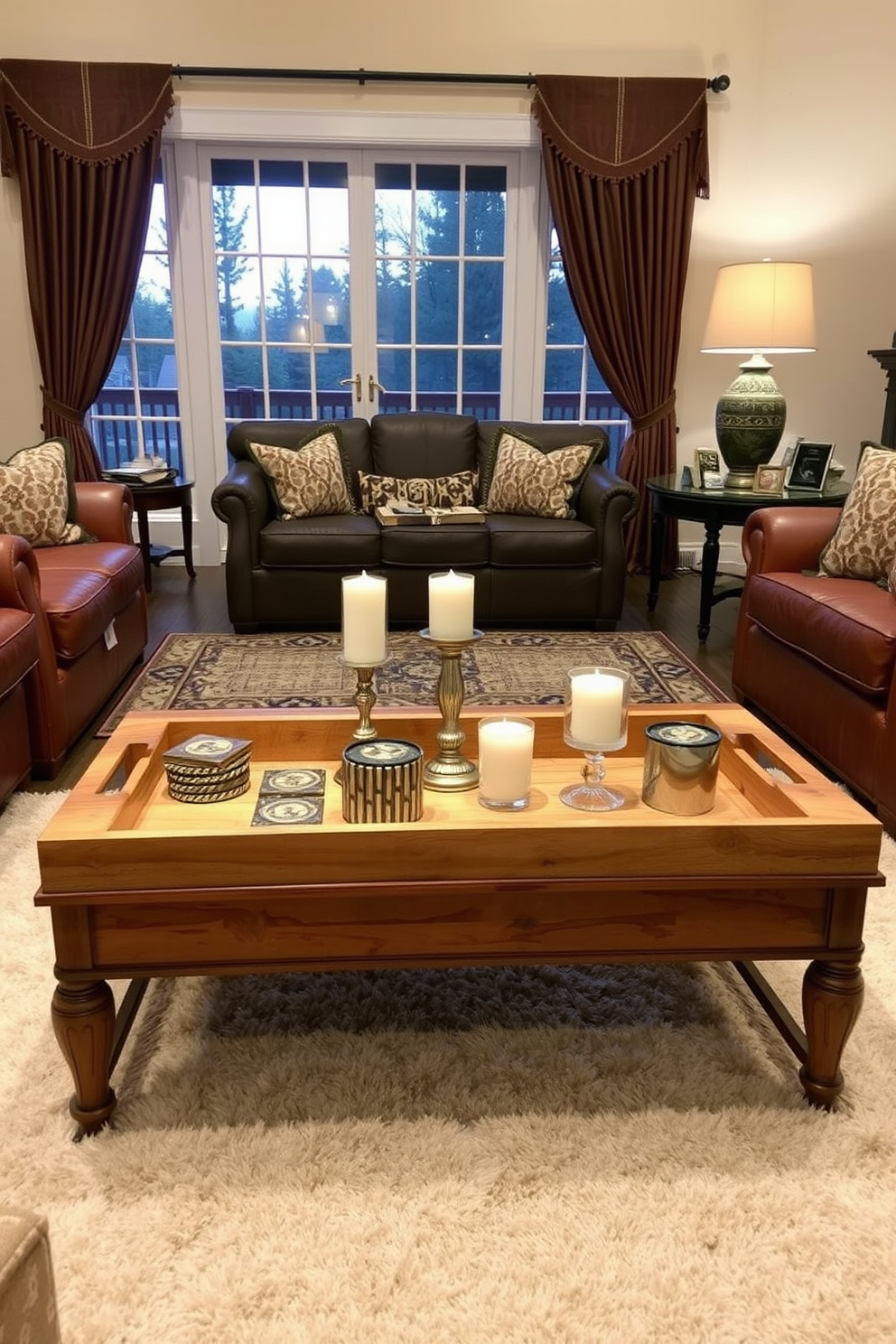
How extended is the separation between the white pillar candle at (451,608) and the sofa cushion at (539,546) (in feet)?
8.48

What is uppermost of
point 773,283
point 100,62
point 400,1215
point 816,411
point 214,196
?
point 100,62

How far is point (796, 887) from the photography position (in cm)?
150

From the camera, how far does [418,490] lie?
457 centimetres

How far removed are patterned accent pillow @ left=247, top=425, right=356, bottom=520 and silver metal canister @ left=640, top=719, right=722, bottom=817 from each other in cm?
302

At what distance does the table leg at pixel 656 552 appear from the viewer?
4.42 metres

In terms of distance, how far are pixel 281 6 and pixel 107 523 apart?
116 inches

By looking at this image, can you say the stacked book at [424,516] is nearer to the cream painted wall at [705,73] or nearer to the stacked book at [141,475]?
the stacked book at [141,475]

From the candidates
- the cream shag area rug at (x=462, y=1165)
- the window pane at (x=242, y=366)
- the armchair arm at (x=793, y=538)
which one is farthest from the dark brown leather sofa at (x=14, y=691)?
the window pane at (x=242, y=366)

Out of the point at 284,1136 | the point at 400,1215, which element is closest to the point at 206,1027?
the point at 284,1136

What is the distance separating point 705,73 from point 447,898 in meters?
5.10

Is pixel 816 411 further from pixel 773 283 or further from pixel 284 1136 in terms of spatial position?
pixel 284 1136

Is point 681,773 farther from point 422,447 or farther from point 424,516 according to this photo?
point 422,447

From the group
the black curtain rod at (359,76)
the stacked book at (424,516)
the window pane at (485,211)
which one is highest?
the black curtain rod at (359,76)

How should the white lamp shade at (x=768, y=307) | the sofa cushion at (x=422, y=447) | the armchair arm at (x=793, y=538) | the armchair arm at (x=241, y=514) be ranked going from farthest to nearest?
the sofa cushion at (x=422, y=447) → the white lamp shade at (x=768, y=307) → the armchair arm at (x=241, y=514) → the armchair arm at (x=793, y=538)
